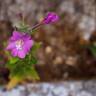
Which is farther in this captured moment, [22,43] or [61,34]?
[61,34]

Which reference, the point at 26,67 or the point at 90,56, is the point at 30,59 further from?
the point at 90,56

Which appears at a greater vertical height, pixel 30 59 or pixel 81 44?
pixel 81 44

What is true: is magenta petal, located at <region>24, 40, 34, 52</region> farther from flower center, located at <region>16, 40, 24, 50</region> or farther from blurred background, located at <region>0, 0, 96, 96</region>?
blurred background, located at <region>0, 0, 96, 96</region>

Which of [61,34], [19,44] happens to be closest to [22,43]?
[19,44]

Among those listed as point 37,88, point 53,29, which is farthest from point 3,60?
point 53,29

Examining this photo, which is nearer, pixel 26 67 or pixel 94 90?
pixel 26 67

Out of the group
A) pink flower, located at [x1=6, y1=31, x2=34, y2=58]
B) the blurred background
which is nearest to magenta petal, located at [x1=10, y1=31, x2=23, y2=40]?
pink flower, located at [x1=6, y1=31, x2=34, y2=58]

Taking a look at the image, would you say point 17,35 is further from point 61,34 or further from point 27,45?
point 61,34
